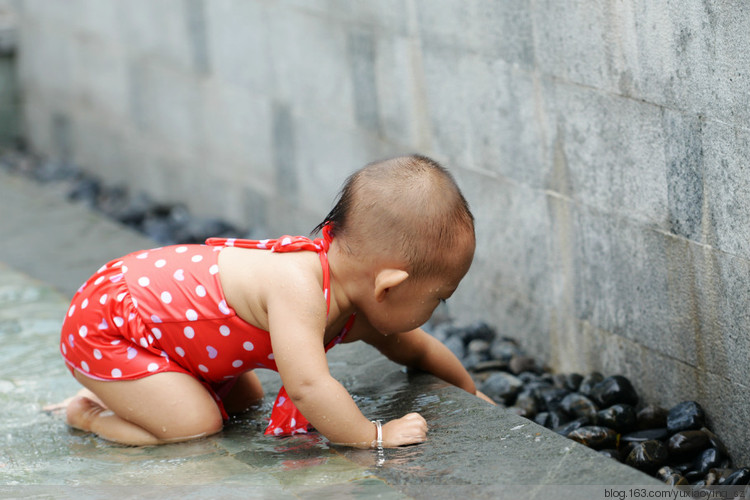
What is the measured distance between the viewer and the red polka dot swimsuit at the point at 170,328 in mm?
3064

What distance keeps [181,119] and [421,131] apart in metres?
2.51

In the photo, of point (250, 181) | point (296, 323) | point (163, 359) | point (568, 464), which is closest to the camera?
point (568, 464)

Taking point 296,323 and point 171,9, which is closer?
point 296,323

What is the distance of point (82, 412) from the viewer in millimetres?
3355

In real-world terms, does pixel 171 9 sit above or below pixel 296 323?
above

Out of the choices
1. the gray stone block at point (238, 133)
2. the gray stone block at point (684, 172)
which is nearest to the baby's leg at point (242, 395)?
the gray stone block at point (684, 172)

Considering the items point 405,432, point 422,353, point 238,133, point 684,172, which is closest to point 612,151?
point 684,172

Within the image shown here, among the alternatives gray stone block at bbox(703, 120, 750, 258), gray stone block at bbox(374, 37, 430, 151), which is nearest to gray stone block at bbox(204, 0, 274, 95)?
gray stone block at bbox(374, 37, 430, 151)

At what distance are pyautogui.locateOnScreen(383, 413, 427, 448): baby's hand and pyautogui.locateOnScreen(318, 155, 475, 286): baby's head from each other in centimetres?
42

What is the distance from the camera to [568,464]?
2654 millimetres

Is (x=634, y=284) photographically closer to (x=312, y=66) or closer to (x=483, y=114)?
(x=483, y=114)

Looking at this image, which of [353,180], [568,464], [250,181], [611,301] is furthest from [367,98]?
[568,464]

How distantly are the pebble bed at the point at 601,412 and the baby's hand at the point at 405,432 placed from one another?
2.23 feet

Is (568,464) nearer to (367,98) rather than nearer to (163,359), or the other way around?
(163,359)
